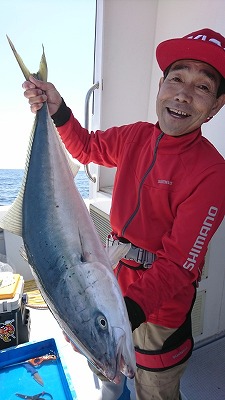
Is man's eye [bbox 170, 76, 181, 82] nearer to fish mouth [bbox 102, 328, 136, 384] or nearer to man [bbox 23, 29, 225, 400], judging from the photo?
man [bbox 23, 29, 225, 400]

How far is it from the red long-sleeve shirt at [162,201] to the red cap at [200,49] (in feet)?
0.92

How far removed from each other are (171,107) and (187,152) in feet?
0.64

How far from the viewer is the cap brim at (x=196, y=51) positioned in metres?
1.17

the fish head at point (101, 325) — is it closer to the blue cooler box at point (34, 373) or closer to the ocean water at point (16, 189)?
the ocean water at point (16, 189)

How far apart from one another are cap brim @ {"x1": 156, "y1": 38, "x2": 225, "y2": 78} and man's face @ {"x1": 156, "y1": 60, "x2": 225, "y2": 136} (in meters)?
0.03

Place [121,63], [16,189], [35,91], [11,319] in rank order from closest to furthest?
[35,91], [11,319], [121,63], [16,189]

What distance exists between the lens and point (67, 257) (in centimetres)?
86

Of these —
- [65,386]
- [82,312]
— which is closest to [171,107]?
[82,312]

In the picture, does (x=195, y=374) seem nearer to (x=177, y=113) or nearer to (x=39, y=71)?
(x=177, y=113)

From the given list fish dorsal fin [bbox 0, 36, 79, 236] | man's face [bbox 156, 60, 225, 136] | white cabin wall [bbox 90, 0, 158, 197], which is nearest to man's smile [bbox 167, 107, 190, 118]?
man's face [bbox 156, 60, 225, 136]

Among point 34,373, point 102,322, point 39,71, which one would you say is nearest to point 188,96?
point 39,71

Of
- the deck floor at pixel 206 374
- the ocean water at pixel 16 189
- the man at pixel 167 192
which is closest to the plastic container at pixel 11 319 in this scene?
the ocean water at pixel 16 189

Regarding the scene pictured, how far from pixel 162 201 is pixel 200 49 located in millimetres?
602

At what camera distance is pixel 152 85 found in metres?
2.92
